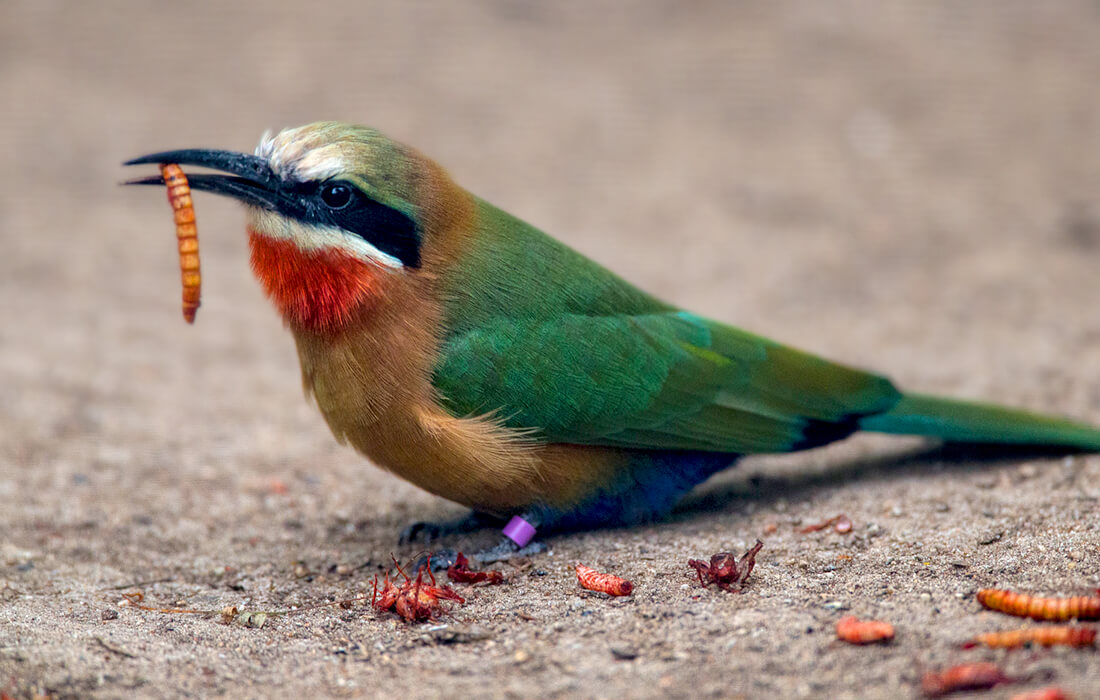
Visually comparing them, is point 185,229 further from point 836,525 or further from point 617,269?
point 617,269

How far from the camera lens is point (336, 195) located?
3846 mm

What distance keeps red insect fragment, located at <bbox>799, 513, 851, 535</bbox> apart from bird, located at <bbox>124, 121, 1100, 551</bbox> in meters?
0.42

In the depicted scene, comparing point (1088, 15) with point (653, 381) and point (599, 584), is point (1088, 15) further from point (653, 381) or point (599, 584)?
point (599, 584)

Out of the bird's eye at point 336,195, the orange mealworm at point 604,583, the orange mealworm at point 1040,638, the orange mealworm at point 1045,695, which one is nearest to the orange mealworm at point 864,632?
the orange mealworm at point 1040,638

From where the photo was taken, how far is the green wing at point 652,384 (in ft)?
13.1

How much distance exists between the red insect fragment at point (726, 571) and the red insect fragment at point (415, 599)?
79 centimetres

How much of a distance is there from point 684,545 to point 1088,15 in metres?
9.36

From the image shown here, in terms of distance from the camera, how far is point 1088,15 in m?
10.8

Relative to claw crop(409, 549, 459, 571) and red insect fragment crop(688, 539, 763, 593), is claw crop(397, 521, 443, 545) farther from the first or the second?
red insect fragment crop(688, 539, 763, 593)

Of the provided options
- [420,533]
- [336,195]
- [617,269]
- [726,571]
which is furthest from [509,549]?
[617,269]

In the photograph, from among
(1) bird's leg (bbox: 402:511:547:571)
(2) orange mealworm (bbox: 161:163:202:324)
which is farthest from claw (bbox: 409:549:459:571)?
(2) orange mealworm (bbox: 161:163:202:324)

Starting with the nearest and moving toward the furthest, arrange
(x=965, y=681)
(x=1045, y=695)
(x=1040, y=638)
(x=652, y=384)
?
(x=1045, y=695), (x=965, y=681), (x=1040, y=638), (x=652, y=384)

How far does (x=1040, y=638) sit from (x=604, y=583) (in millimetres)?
1330

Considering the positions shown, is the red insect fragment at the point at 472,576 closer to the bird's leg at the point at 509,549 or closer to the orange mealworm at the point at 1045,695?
the bird's leg at the point at 509,549
